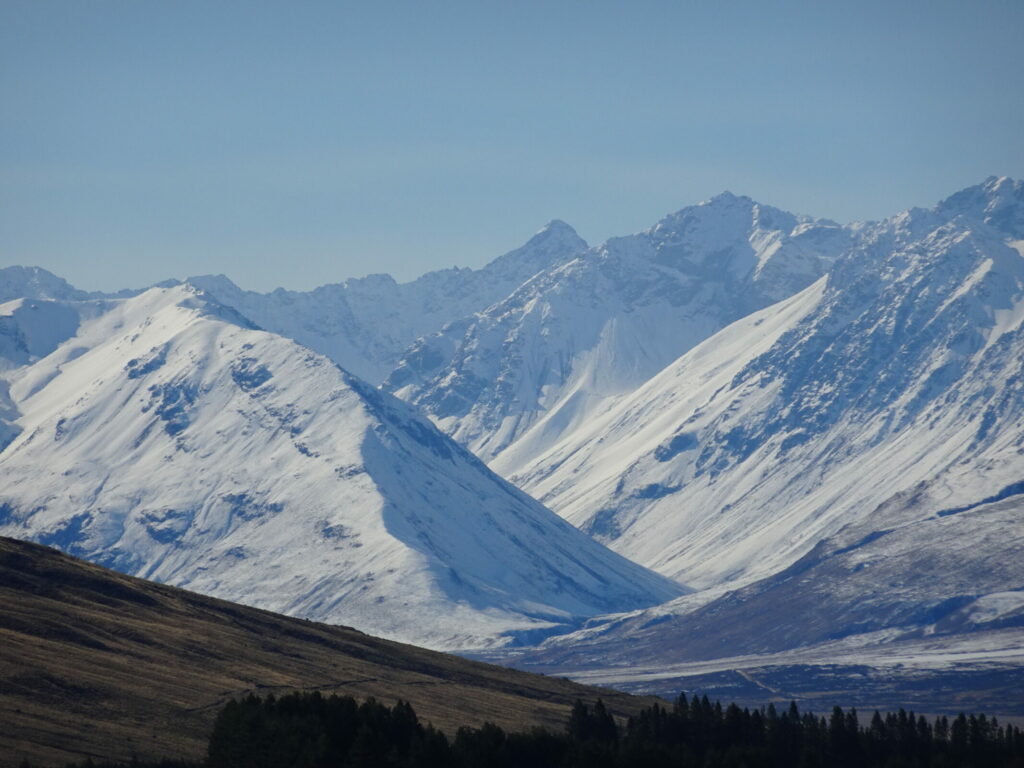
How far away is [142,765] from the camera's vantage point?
7830 inches

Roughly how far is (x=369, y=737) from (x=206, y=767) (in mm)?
17243

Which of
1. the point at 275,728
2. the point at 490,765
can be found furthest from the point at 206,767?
the point at 490,765

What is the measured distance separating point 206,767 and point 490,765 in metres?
30.0

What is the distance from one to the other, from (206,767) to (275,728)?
8.62m

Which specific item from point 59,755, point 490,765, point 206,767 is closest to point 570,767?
point 490,765

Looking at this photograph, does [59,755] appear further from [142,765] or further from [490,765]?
[490,765]

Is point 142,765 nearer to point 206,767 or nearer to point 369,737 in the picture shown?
Result: point 206,767

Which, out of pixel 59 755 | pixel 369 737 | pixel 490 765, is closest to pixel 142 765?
pixel 59 755

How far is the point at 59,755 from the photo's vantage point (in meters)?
199

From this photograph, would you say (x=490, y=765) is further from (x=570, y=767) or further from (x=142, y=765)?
(x=142, y=765)

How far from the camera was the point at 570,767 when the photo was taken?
652ft

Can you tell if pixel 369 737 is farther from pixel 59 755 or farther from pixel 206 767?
pixel 59 755

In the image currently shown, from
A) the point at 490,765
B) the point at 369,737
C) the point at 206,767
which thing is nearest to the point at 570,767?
the point at 490,765

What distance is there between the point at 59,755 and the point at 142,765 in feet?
29.4
